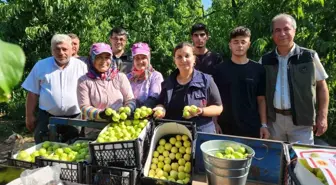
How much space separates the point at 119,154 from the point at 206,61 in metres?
1.81

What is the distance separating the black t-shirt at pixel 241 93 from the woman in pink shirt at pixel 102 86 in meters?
0.99

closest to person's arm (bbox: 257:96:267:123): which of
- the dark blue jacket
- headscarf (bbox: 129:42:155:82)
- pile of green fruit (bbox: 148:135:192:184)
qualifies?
the dark blue jacket

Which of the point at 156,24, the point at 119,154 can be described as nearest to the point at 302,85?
the point at 119,154

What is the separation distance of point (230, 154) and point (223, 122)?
4.34 feet

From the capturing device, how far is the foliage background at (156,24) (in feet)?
14.1

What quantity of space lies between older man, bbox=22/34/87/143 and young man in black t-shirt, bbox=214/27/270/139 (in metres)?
1.76

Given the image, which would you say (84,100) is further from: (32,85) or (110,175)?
(32,85)

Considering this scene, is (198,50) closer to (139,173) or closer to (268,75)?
(268,75)

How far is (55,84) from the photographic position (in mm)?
3492

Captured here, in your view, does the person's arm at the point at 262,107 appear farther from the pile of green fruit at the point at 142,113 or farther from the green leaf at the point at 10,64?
the green leaf at the point at 10,64

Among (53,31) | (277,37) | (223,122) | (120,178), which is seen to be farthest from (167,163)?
(53,31)

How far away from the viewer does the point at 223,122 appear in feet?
10.5

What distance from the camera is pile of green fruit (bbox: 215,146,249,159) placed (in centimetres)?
186

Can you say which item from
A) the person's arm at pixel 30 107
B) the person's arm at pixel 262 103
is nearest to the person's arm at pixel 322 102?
the person's arm at pixel 262 103
